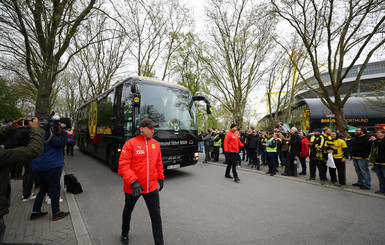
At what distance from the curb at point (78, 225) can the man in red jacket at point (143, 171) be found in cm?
61

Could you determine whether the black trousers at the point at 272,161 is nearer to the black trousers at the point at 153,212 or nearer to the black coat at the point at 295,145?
the black coat at the point at 295,145

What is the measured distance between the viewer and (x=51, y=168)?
11.2 feet

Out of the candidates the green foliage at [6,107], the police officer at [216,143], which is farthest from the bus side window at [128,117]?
the green foliage at [6,107]

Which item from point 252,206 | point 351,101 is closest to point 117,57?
point 252,206

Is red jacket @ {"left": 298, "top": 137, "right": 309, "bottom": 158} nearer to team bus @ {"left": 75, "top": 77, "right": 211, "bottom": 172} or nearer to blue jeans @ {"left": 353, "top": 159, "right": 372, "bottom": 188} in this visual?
blue jeans @ {"left": 353, "top": 159, "right": 372, "bottom": 188}

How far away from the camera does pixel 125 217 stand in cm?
276

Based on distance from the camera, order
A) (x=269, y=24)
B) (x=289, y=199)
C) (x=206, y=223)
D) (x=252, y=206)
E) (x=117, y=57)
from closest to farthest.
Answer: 1. (x=206, y=223)
2. (x=252, y=206)
3. (x=289, y=199)
4. (x=269, y=24)
5. (x=117, y=57)

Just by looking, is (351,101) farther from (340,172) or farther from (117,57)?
(117,57)

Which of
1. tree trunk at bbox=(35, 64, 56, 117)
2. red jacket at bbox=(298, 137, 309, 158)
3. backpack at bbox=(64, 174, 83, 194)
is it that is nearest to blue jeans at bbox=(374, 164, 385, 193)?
red jacket at bbox=(298, 137, 309, 158)

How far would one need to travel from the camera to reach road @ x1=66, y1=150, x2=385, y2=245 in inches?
119

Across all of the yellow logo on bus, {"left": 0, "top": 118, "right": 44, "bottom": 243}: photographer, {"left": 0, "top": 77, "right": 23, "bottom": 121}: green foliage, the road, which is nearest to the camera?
{"left": 0, "top": 118, "right": 44, "bottom": 243}: photographer

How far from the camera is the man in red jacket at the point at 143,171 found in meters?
2.54

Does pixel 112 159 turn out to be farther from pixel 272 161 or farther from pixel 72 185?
pixel 272 161

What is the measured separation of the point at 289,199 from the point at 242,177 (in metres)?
2.43
